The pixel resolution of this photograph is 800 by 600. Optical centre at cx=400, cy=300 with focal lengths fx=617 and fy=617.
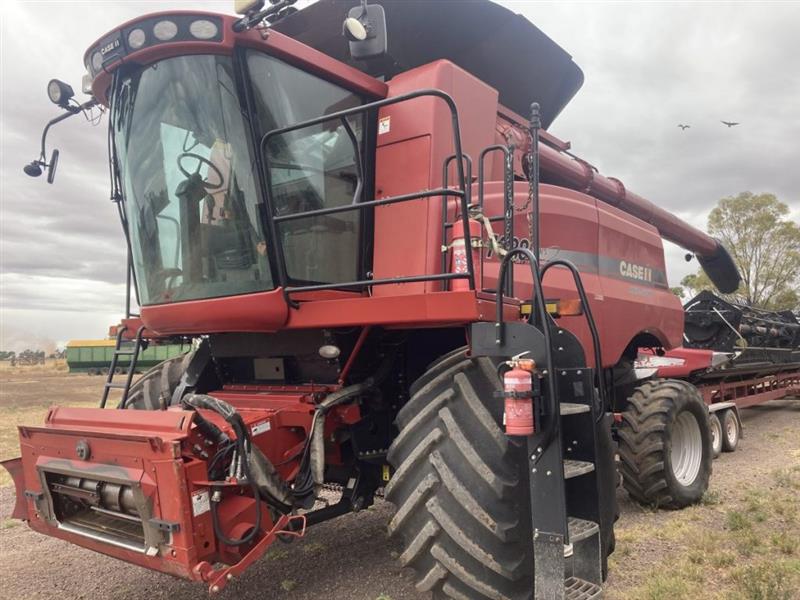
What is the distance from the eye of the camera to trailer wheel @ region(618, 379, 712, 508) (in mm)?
5172

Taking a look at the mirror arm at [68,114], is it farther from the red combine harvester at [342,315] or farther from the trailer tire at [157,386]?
the trailer tire at [157,386]

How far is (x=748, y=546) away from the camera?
13.9 feet

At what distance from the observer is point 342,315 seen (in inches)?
134

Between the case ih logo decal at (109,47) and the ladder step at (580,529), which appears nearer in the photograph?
the ladder step at (580,529)

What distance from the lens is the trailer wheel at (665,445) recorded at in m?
5.17

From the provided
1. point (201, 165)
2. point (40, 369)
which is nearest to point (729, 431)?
point (201, 165)

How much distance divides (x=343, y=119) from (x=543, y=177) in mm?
2567

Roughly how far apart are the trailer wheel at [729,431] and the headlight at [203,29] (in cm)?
785

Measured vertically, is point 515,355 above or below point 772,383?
above

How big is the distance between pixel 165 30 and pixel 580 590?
358 cm

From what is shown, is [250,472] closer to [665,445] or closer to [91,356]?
[665,445]

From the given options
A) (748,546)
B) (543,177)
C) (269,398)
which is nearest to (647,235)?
(543,177)

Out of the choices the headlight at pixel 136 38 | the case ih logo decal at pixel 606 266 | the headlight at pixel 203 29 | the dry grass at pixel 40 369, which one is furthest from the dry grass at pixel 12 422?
the dry grass at pixel 40 369

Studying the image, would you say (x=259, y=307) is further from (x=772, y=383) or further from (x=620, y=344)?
(x=772, y=383)
